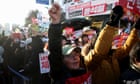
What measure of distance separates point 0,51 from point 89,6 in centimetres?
321

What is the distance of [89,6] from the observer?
20.9ft

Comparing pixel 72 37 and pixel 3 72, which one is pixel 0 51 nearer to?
pixel 3 72

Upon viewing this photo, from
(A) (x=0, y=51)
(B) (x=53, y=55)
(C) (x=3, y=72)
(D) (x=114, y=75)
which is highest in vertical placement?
(B) (x=53, y=55)

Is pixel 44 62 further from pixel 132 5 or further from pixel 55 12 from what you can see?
pixel 55 12

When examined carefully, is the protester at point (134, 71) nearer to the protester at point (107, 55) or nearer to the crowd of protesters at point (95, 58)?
the crowd of protesters at point (95, 58)

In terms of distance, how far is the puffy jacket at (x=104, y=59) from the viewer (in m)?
3.55

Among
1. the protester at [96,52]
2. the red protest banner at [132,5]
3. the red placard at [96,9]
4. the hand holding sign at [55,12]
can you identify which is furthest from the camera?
the red placard at [96,9]

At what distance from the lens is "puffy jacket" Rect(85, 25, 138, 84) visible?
140 inches

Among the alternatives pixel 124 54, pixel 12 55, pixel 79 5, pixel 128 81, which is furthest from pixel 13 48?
pixel 128 81

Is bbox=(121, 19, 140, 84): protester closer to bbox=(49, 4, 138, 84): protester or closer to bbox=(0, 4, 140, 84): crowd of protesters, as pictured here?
bbox=(0, 4, 140, 84): crowd of protesters

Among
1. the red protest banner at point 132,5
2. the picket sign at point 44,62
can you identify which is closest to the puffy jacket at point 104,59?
the red protest banner at point 132,5

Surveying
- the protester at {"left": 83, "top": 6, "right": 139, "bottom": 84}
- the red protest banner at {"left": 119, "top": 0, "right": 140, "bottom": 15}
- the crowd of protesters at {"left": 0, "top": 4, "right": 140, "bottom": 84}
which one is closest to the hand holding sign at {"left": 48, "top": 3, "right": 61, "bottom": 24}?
the crowd of protesters at {"left": 0, "top": 4, "right": 140, "bottom": 84}

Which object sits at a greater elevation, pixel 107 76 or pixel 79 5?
pixel 79 5

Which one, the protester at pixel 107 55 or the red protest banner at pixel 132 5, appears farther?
the red protest banner at pixel 132 5
